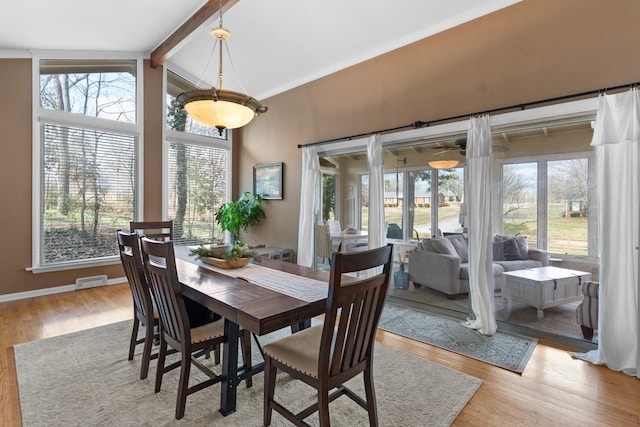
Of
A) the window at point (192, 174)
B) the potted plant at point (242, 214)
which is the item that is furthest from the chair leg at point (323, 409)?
the window at point (192, 174)

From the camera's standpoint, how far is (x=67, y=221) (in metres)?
4.62

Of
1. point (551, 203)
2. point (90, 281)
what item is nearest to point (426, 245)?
point (551, 203)

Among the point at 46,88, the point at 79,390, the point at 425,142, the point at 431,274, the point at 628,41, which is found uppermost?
the point at 46,88

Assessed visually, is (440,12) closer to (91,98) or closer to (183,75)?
(183,75)

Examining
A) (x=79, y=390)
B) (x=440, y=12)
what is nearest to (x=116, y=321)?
(x=79, y=390)

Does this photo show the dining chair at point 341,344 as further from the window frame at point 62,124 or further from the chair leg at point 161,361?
the window frame at point 62,124

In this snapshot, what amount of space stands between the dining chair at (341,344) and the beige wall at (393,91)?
260 cm

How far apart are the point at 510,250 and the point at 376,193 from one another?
162cm

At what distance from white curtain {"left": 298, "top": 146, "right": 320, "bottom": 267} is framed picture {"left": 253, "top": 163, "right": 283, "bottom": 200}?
→ 2.35 feet

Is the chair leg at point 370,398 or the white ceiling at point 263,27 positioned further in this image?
the white ceiling at point 263,27

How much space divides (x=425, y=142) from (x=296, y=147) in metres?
2.22

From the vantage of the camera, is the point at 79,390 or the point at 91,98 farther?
the point at 91,98

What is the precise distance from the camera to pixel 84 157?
4711 millimetres

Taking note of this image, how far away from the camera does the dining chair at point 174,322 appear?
183 cm
